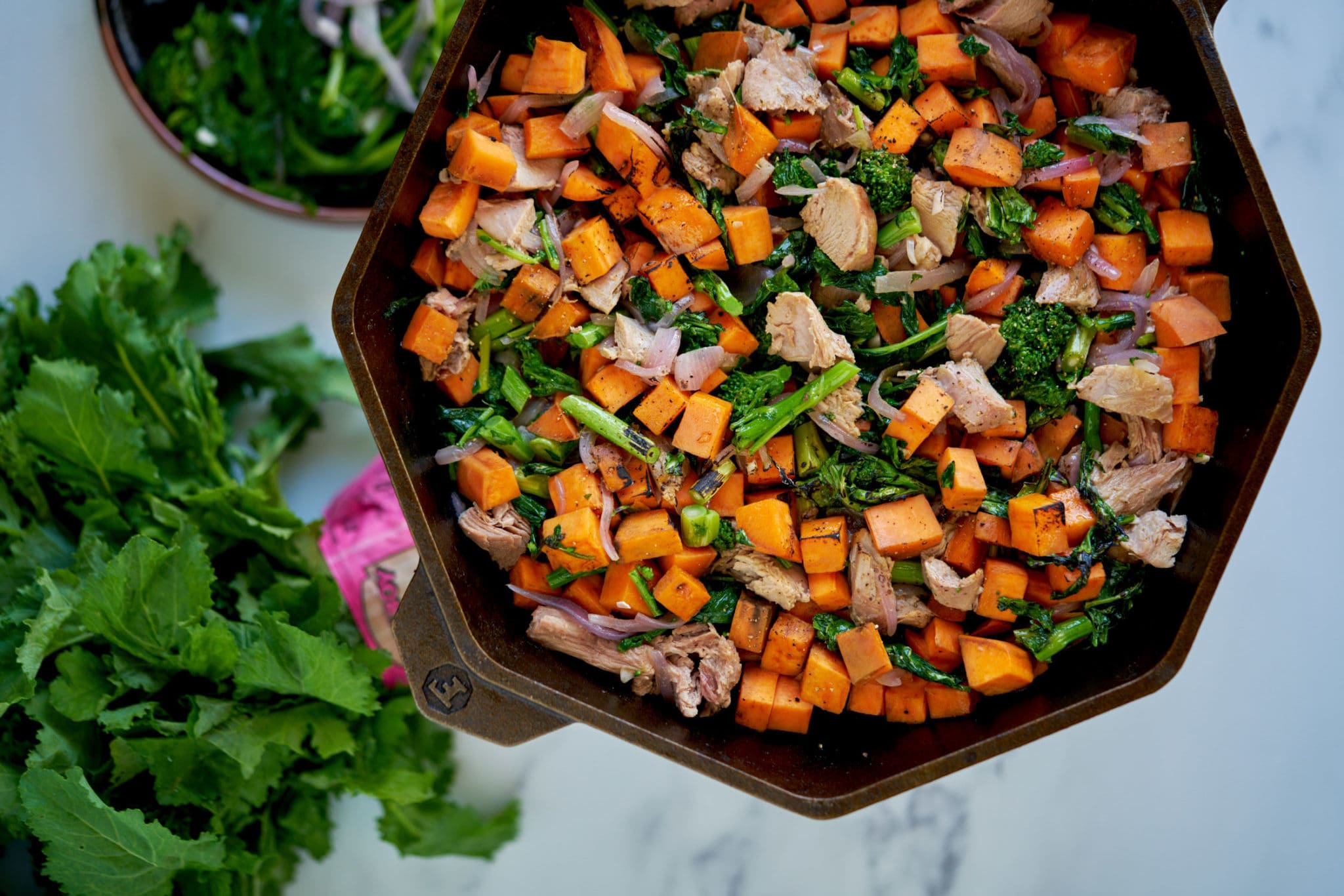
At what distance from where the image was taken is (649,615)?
201 cm

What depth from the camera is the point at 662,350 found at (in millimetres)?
1912

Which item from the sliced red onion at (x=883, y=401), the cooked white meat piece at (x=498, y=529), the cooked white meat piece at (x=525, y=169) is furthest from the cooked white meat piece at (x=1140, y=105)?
the cooked white meat piece at (x=498, y=529)

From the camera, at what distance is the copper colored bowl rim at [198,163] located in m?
2.52

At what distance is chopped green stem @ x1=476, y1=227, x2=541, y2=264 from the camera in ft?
6.08

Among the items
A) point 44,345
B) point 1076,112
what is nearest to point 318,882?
point 44,345

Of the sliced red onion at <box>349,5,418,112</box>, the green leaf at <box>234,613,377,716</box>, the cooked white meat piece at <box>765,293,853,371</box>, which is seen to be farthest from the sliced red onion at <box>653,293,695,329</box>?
the sliced red onion at <box>349,5,418,112</box>

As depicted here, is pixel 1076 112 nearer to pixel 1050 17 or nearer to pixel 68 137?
pixel 1050 17

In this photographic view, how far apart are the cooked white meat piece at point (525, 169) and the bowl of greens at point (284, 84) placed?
0.93 metres

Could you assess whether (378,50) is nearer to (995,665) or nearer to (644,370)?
(644,370)

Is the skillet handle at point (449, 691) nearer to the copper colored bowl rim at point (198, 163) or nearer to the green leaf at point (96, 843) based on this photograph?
the green leaf at point (96, 843)

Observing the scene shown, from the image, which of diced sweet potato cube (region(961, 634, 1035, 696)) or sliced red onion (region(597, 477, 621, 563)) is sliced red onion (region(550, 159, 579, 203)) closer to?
sliced red onion (region(597, 477, 621, 563))

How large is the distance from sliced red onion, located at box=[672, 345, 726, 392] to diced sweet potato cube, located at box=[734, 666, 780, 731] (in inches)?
23.7

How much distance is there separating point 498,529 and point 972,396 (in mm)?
938

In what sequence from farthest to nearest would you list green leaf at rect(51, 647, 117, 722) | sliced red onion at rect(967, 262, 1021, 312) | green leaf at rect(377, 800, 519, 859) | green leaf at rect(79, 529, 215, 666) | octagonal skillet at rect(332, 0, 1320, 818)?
green leaf at rect(377, 800, 519, 859)
green leaf at rect(51, 647, 117, 722)
green leaf at rect(79, 529, 215, 666)
sliced red onion at rect(967, 262, 1021, 312)
octagonal skillet at rect(332, 0, 1320, 818)
